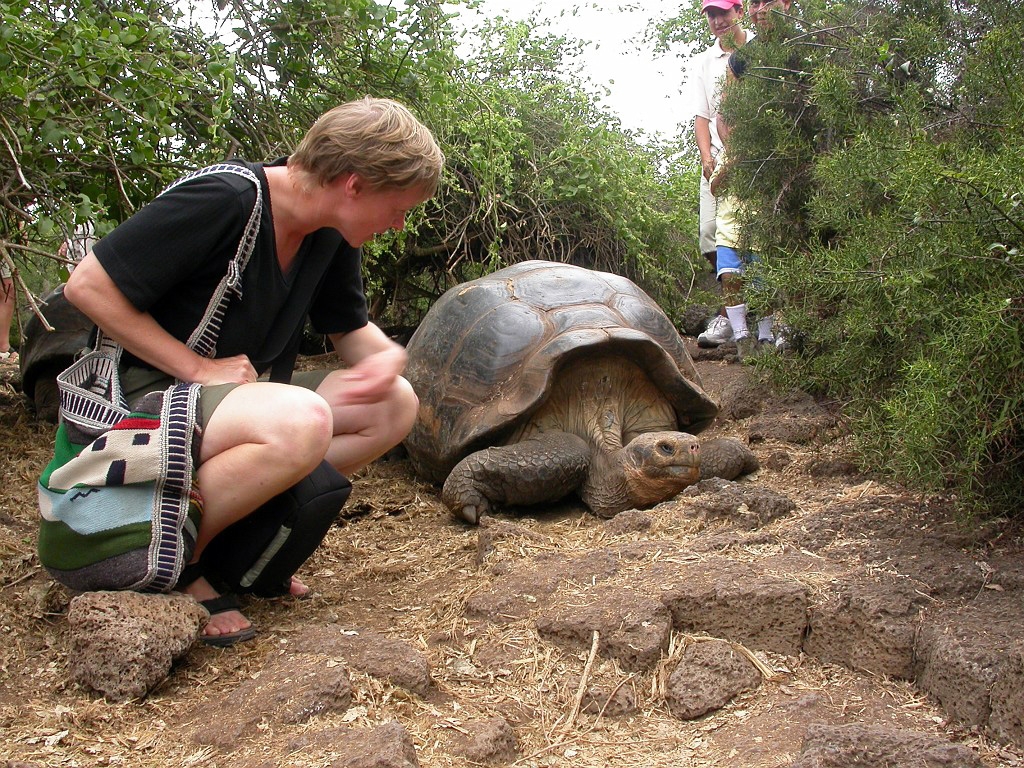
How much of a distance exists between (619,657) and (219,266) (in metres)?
1.20

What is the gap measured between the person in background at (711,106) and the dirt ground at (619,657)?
2.73 m

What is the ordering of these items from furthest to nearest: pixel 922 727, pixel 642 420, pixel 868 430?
1. pixel 642 420
2. pixel 868 430
3. pixel 922 727

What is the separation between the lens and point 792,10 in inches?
164

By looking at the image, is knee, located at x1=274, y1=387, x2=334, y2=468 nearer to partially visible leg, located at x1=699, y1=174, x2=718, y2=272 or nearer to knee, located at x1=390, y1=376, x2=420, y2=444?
knee, located at x1=390, y1=376, x2=420, y2=444

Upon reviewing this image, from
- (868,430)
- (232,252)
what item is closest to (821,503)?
(868,430)

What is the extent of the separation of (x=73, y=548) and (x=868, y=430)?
6.72ft

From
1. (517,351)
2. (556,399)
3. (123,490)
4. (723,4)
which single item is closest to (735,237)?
(723,4)

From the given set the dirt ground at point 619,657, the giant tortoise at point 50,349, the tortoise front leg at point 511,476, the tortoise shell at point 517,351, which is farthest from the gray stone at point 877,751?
the giant tortoise at point 50,349

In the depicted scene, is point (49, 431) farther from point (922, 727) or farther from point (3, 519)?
point (922, 727)

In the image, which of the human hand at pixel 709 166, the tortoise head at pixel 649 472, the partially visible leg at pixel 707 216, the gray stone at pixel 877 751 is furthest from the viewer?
the partially visible leg at pixel 707 216

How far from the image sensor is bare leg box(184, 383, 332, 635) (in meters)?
2.04

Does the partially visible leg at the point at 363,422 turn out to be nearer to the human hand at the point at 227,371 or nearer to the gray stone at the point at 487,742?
the human hand at the point at 227,371

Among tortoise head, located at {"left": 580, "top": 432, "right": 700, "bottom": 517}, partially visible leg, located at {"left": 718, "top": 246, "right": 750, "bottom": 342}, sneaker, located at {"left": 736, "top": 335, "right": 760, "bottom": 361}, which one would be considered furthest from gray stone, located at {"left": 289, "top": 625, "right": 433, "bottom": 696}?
partially visible leg, located at {"left": 718, "top": 246, "right": 750, "bottom": 342}

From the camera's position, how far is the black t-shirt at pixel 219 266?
198 centimetres
